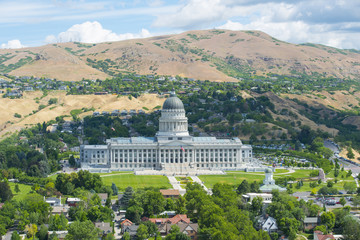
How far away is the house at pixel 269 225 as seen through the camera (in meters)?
95.4

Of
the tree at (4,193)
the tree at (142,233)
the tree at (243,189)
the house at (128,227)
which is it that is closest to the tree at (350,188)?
the tree at (243,189)

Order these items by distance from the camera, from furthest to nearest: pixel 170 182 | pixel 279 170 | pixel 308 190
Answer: pixel 279 170, pixel 170 182, pixel 308 190

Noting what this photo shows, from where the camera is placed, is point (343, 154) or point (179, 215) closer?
point (179, 215)

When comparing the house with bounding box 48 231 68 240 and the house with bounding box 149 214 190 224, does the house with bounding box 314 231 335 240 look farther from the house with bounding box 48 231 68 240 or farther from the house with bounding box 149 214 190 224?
the house with bounding box 48 231 68 240

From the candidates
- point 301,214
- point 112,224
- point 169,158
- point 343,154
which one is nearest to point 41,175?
point 169,158

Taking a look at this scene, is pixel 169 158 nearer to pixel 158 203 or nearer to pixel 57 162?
pixel 57 162

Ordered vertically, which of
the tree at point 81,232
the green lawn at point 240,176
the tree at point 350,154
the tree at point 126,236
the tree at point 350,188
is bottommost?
the tree at point 350,154

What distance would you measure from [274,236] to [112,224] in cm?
2418

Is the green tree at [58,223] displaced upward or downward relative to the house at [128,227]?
upward

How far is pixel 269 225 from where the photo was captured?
96.2m

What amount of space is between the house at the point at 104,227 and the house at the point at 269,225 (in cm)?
2299

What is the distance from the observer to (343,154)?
194000mm

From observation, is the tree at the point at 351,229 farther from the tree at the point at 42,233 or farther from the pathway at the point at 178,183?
the tree at the point at 42,233

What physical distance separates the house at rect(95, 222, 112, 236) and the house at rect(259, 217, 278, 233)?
75.4ft
